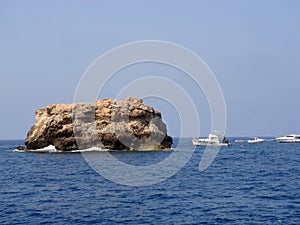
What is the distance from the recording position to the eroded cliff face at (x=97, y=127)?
10250 centimetres

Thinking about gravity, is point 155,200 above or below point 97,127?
below

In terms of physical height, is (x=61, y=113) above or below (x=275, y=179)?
above

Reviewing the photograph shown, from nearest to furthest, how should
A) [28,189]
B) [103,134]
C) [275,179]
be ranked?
[28,189] < [275,179] < [103,134]

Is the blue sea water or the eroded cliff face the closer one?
the blue sea water

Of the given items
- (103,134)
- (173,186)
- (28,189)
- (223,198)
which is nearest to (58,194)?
(28,189)

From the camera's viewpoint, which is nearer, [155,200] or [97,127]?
[155,200]

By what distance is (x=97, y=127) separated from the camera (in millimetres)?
103625

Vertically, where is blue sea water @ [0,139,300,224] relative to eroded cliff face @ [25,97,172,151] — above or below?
below

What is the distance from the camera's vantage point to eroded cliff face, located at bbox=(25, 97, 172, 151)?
102m

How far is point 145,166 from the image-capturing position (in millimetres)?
66750

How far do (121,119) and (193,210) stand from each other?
241 ft

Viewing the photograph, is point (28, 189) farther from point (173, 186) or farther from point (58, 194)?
point (173, 186)

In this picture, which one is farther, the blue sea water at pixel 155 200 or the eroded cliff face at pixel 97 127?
the eroded cliff face at pixel 97 127

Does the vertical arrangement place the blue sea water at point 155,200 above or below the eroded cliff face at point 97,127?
below
